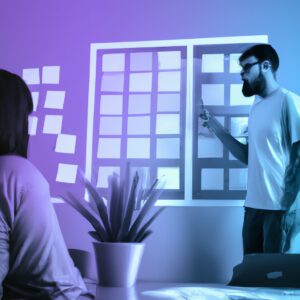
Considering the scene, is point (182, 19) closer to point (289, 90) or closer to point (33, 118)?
point (289, 90)

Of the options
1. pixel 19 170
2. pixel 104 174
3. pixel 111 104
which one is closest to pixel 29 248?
pixel 19 170

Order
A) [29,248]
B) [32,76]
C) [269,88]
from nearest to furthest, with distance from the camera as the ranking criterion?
[29,248], [269,88], [32,76]

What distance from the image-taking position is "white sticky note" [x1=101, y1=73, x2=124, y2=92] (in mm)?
1514

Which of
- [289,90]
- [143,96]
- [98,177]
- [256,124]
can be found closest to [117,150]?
[98,177]

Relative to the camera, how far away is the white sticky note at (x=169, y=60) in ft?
4.88

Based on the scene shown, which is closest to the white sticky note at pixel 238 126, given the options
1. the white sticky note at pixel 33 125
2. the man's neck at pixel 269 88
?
the man's neck at pixel 269 88

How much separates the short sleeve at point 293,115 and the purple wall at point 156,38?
0.10 m

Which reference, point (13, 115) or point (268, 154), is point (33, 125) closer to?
point (13, 115)

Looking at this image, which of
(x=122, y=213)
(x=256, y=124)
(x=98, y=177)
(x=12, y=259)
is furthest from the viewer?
(x=98, y=177)

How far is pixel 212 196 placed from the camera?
1.40 m

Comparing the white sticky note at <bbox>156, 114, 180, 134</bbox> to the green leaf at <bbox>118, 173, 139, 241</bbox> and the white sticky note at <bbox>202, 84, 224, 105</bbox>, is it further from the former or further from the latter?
the green leaf at <bbox>118, 173, 139, 241</bbox>

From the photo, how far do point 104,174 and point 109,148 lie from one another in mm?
105

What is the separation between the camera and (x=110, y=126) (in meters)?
1.49

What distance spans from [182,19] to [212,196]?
28.0 inches
